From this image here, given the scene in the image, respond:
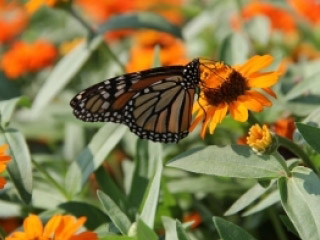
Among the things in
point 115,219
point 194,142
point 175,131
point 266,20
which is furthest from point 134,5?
point 115,219

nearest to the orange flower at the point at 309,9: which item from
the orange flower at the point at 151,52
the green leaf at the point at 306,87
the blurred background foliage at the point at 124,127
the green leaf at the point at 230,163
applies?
the blurred background foliage at the point at 124,127

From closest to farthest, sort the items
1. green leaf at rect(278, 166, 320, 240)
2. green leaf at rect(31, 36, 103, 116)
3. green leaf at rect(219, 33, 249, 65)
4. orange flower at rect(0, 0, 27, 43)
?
green leaf at rect(278, 166, 320, 240)
green leaf at rect(219, 33, 249, 65)
green leaf at rect(31, 36, 103, 116)
orange flower at rect(0, 0, 27, 43)

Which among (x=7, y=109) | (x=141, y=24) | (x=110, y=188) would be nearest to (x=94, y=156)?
(x=110, y=188)

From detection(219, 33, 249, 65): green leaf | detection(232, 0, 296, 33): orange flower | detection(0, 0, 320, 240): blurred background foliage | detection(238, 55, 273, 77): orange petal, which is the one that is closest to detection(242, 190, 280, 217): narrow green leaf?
detection(0, 0, 320, 240): blurred background foliage

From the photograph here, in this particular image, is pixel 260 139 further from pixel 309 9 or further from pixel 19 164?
pixel 309 9

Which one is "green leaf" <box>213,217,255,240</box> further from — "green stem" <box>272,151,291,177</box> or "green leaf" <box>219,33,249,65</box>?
"green leaf" <box>219,33,249,65</box>

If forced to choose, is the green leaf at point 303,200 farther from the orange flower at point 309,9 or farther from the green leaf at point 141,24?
the orange flower at point 309,9

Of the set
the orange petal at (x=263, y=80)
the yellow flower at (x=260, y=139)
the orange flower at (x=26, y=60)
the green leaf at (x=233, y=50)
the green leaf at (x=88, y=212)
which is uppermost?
the orange petal at (x=263, y=80)
